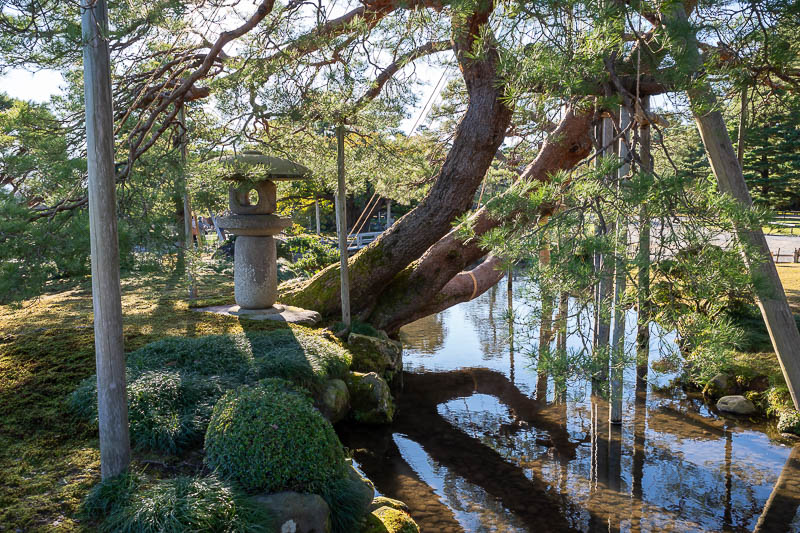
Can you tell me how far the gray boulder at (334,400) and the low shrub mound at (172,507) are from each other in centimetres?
238

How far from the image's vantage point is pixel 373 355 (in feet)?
23.2

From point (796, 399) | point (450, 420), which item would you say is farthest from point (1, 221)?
point (796, 399)

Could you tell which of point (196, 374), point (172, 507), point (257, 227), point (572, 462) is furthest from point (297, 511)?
point (257, 227)

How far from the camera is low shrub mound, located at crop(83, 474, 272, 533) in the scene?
9.12ft

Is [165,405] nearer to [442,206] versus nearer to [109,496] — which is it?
[109,496]

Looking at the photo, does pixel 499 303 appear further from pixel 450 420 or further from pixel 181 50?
pixel 181 50

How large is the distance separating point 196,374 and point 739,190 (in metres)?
4.69

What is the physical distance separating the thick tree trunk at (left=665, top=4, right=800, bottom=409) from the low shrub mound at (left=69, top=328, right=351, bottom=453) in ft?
12.1

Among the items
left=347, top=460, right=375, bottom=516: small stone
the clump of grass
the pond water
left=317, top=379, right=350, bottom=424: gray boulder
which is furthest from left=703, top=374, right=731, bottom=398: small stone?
the clump of grass

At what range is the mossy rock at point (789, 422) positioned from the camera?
5.90m

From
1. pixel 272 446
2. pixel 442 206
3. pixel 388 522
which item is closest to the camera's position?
pixel 272 446

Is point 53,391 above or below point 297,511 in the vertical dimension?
above

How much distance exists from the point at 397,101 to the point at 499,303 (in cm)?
964

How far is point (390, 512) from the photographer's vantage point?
379cm
